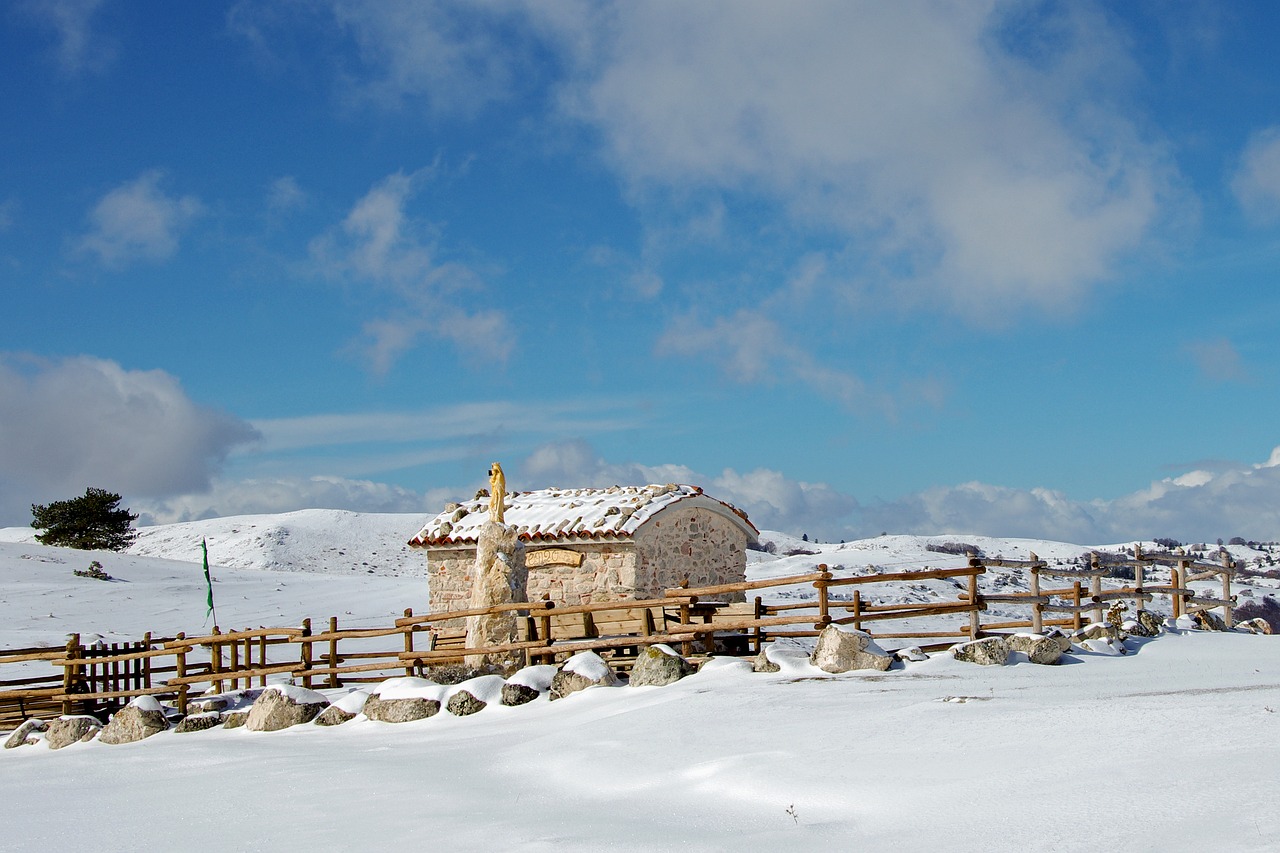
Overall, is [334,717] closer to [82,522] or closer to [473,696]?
[473,696]

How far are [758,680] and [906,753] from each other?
4.36m

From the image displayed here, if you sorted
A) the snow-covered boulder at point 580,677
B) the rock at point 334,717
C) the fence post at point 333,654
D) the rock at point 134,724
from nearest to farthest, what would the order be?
1. the snow-covered boulder at point 580,677
2. the rock at point 334,717
3. the rock at point 134,724
4. the fence post at point 333,654

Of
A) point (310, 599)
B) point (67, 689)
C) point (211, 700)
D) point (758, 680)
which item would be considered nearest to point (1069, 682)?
point (758, 680)

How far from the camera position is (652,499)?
2217 cm

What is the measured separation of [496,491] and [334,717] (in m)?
4.62

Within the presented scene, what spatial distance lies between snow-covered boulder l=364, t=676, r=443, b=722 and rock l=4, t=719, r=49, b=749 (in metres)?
6.58

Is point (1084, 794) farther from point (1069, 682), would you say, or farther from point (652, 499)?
point (652, 499)

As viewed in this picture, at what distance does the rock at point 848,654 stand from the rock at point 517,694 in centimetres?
395

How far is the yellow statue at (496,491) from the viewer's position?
18.8 m

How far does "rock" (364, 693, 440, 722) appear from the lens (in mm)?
15500

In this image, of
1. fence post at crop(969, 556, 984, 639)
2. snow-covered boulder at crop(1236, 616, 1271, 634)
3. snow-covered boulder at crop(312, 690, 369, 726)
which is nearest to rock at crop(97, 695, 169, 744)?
snow-covered boulder at crop(312, 690, 369, 726)

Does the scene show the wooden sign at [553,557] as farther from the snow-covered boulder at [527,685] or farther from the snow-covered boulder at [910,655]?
the snow-covered boulder at [910,655]

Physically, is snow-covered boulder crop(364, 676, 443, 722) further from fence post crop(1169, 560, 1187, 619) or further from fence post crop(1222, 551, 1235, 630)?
fence post crop(1222, 551, 1235, 630)

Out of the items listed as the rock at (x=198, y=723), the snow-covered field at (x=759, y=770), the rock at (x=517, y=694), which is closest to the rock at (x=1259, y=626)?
A: the snow-covered field at (x=759, y=770)
